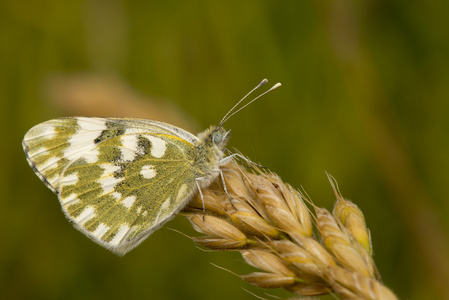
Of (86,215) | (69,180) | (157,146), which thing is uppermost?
(69,180)

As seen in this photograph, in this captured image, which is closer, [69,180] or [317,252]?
[317,252]

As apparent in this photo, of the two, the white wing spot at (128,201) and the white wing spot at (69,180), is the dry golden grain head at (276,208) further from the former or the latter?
the white wing spot at (69,180)

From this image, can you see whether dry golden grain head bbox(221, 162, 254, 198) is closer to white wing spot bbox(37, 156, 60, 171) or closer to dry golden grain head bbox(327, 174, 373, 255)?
dry golden grain head bbox(327, 174, 373, 255)

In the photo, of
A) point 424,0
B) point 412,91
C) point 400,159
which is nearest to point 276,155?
point 400,159

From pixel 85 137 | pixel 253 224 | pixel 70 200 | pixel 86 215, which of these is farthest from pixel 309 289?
pixel 85 137

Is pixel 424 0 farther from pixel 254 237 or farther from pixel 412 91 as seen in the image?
pixel 254 237

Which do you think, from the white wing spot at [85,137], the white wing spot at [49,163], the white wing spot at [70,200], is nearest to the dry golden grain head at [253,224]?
the white wing spot at [70,200]

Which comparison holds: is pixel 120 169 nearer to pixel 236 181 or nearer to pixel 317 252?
pixel 236 181

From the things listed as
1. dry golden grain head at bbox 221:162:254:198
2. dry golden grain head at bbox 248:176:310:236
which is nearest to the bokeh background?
dry golden grain head at bbox 221:162:254:198
